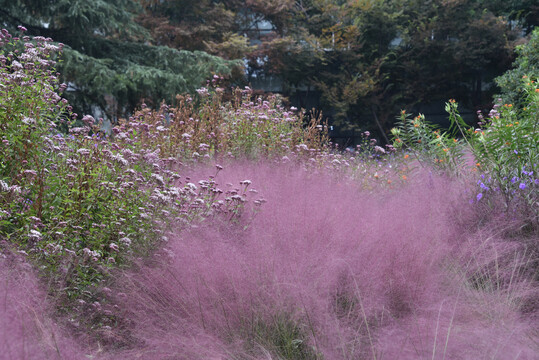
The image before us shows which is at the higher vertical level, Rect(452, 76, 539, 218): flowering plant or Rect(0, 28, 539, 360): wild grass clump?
Rect(452, 76, 539, 218): flowering plant

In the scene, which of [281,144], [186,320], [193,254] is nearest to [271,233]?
[193,254]

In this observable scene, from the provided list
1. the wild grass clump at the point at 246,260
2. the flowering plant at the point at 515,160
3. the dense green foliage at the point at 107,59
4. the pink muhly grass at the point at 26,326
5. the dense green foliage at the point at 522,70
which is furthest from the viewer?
the dense green foliage at the point at 107,59

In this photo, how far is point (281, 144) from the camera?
5.43 m

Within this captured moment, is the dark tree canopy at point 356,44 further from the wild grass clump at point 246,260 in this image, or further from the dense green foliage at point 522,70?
the wild grass clump at point 246,260

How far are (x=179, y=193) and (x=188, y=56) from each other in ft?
31.4

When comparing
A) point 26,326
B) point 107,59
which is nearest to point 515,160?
point 26,326

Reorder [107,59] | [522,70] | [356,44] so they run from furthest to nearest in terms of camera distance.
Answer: [356,44]
[107,59]
[522,70]

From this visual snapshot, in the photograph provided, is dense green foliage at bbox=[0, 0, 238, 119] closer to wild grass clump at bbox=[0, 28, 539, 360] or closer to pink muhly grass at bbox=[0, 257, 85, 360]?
wild grass clump at bbox=[0, 28, 539, 360]

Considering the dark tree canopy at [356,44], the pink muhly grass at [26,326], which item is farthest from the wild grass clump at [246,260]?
the dark tree canopy at [356,44]

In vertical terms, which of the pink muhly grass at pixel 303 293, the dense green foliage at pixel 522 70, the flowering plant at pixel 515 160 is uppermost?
the dense green foliage at pixel 522 70

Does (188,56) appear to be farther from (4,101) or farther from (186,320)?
(186,320)

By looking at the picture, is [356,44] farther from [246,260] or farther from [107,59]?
[246,260]

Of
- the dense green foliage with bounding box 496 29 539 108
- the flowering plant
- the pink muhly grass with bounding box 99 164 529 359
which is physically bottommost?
the pink muhly grass with bounding box 99 164 529 359

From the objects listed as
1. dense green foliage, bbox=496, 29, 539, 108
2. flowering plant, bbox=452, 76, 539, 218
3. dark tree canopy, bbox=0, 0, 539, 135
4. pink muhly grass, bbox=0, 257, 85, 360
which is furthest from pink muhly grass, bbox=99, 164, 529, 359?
dark tree canopy, bbox=0, 0, 539, 135
